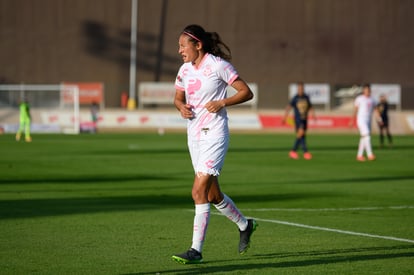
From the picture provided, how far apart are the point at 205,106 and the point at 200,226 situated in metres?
1.17

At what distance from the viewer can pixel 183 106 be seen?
9656 millimetres

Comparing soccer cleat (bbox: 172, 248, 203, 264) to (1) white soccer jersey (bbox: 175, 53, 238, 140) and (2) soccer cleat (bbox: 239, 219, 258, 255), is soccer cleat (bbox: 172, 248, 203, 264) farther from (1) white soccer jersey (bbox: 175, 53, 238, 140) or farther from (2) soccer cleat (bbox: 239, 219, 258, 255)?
(1) white soccer jersey (bbox: 175, 53, 238, 140)

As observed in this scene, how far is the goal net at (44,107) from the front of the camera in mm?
53625

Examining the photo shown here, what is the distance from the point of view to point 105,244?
1077cm

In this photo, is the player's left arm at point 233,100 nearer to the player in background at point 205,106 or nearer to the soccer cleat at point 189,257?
the player in background at point 205,106

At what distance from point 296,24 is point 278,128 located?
1299 cm

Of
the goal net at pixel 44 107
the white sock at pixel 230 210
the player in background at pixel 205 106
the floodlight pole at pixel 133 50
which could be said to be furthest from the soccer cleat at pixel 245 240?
the floodlight pole at pixel 133 50

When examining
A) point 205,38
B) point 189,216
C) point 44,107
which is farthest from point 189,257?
point 44,107

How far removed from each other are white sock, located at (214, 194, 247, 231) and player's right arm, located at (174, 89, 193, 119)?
0.98 m

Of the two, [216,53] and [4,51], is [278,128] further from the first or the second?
[216,53]

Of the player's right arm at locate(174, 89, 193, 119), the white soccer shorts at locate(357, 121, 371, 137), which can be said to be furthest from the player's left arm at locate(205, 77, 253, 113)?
the white soccer shorts at locate(357, 121, 371, 137)

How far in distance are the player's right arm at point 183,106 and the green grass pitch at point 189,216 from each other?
1479 mm

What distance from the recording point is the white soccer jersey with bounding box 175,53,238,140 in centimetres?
952

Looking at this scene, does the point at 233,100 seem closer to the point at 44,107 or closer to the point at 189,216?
the point at 189,216
